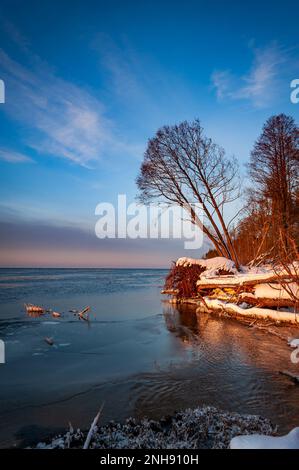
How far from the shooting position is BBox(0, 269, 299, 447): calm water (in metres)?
3.96

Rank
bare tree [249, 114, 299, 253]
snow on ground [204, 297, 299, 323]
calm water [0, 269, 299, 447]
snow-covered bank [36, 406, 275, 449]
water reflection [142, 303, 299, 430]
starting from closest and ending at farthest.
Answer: snow-covered bank [36, 406, 275, 449], calm water [0, 269, 299, 447], water reflection [142, 303, 299, 430], snow on ground [204, 297, 299, 323], bare tree [249, 114, 299, 253]

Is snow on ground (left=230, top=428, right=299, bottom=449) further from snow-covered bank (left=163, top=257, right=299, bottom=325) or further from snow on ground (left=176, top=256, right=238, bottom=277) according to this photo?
snow on ground (left=176, top=256, right=238, bottom=277)

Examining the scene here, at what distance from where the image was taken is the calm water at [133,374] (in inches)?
156

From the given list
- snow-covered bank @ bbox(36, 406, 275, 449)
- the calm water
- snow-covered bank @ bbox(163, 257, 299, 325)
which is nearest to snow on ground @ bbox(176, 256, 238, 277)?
snow-covered bank @ bbox(163, 257, 299, 325)

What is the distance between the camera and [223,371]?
5.52 meters

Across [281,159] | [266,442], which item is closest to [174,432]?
[266,442]

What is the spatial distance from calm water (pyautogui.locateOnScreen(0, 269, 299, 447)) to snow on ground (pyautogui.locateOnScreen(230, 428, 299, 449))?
1.11 metres

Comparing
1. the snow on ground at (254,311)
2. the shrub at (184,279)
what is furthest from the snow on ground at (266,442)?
the shrub at (184,279)
